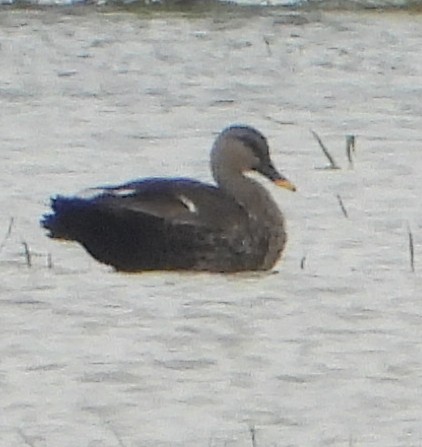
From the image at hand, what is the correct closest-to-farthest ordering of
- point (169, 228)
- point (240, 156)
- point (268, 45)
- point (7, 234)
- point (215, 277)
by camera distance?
point (215, 277) < point (169, 228) < point (7, 234) < point (240, 156) < point (268, 45)

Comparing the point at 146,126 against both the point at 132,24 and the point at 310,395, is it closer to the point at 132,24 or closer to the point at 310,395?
the point at 132,24

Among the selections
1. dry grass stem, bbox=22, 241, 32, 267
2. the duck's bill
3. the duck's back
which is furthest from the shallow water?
the duck's bill

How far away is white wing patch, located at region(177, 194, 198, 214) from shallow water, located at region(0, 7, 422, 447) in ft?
1.05

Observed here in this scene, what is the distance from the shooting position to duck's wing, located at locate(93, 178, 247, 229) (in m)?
Answer: 9.15

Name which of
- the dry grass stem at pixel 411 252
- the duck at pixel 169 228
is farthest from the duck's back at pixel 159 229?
the dry grass stem at pixel 411 252

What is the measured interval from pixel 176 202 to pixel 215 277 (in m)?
0.36

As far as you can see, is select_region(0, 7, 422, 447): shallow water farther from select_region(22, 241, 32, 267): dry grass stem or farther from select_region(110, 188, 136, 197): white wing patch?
select_region(110, 188, 136, 197): white wing patch

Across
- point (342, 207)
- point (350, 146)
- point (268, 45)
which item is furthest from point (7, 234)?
point (268, 45)

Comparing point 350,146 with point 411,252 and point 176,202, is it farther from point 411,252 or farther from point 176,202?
point 176,202

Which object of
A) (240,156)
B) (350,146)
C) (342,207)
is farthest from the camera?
(350,146)

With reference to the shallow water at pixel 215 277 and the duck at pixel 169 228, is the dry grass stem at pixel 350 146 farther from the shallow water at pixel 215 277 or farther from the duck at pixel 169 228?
the duck at pixel 169 228

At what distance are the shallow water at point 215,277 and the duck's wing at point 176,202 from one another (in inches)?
11.2

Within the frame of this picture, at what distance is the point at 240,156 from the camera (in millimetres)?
9844

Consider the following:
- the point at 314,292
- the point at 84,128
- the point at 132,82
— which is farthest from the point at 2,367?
the point at 132,82
